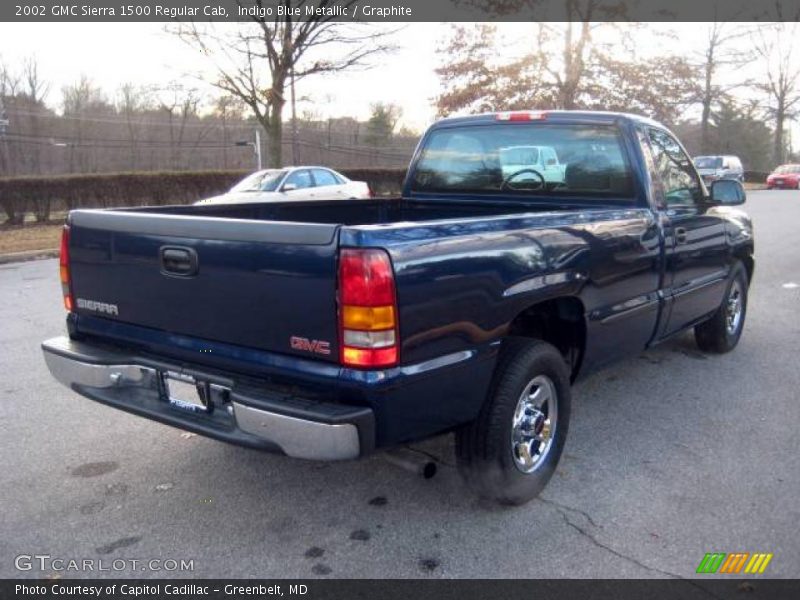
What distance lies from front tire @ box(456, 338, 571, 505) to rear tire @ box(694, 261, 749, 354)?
279 centimetres

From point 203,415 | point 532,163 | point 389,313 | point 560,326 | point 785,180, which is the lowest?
point 203,415

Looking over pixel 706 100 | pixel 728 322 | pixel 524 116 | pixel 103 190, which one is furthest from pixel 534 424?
pixel 706 100

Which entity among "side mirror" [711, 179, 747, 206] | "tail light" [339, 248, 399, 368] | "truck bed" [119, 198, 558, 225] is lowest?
"tail light" [339, 248, 399, 368]

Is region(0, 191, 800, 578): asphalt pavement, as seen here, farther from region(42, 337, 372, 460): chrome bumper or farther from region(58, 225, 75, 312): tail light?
region(58, 225, 75, 312): tail light

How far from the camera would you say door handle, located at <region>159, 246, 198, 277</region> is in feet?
9.72

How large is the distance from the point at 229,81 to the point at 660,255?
1914cm

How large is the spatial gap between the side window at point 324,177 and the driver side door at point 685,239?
1235 centimetres

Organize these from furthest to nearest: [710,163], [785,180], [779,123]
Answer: [779,123]
[785,180]
[710,163]

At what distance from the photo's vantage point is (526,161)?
15.5ft

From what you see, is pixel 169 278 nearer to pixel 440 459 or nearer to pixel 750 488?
pixel 440 459

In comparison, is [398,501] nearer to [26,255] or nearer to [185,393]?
[185,393]

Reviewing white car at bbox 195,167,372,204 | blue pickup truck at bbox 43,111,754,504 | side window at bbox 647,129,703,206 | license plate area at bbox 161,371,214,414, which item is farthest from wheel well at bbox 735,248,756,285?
white car at bbox 195,167,372,204

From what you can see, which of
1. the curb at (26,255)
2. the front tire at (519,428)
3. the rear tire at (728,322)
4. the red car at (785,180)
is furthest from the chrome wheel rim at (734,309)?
the red car at (785,180)

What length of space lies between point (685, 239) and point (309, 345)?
3095 millimetres
